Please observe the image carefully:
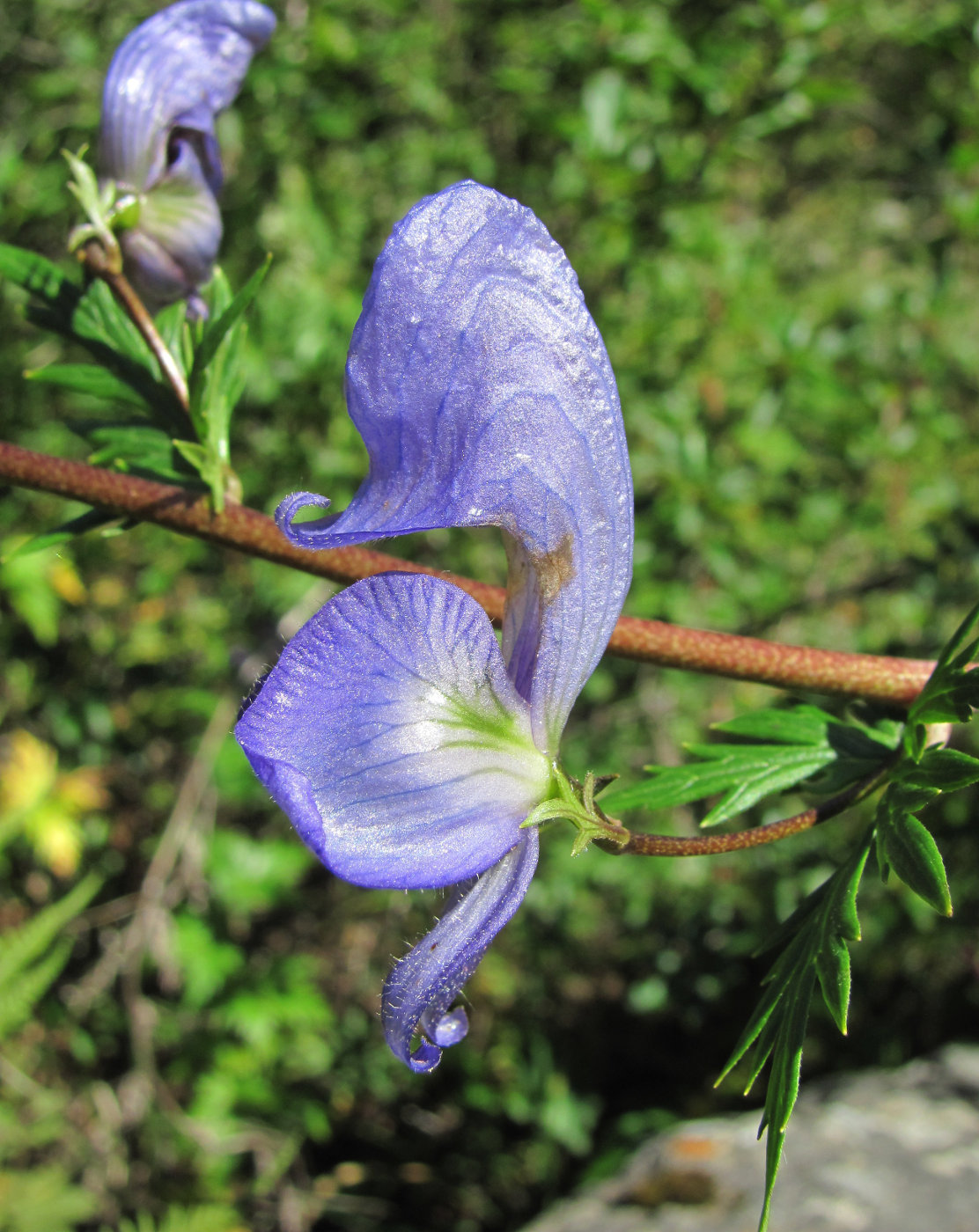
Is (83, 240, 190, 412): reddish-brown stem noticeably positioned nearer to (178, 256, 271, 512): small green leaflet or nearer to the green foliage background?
(178, 256, 271, 512): small green leaflet

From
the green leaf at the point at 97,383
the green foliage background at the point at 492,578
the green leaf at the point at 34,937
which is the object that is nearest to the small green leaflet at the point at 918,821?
the green leaf at the point at 97,383

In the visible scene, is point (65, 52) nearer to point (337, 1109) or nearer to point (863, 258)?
point (337, 1109)

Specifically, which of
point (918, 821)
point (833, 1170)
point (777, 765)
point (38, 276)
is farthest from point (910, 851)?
point (833, 1170)

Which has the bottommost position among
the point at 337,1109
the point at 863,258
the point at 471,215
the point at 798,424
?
the point at 337,1109

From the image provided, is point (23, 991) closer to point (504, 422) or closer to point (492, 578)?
point (492, 578)

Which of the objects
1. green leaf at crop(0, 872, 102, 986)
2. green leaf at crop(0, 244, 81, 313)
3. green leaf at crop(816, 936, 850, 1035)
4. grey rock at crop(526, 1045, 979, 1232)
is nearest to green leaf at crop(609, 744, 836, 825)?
green leaf at crop(816, 936, 850, 1035)

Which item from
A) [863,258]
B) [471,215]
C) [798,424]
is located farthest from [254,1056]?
[863,258]
